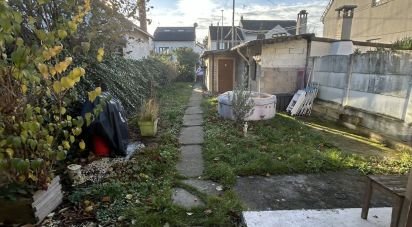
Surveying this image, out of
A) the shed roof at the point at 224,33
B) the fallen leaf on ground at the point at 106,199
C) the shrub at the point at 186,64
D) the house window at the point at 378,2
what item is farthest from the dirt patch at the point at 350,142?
the shed roof at the point at 224,33

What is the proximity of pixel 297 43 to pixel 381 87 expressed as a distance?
3.92 metres

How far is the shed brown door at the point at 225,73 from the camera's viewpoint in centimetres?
1432

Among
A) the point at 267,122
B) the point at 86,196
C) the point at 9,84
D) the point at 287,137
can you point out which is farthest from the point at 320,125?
the point at 9,84

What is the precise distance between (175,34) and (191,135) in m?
36.7

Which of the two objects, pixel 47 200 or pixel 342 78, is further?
pixel 342 78

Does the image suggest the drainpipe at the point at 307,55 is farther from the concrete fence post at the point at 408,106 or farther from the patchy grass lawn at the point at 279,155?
the concrete fence post at the point at 408,106

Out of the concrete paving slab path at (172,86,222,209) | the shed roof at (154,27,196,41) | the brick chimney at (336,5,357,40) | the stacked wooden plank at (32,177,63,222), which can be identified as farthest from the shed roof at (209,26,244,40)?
the stacked wooden plank at (32,177,63,222)

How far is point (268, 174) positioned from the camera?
409 cm

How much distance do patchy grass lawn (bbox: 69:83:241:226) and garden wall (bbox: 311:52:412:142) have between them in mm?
4594

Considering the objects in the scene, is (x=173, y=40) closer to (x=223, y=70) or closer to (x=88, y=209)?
(x=223, y=70)

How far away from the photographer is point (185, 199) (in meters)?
3.31

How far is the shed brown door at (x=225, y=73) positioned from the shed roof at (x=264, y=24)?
23.3 m

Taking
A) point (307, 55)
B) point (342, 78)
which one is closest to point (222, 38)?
point (307, 55)

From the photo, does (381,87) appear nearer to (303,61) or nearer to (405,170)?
(405,170)
